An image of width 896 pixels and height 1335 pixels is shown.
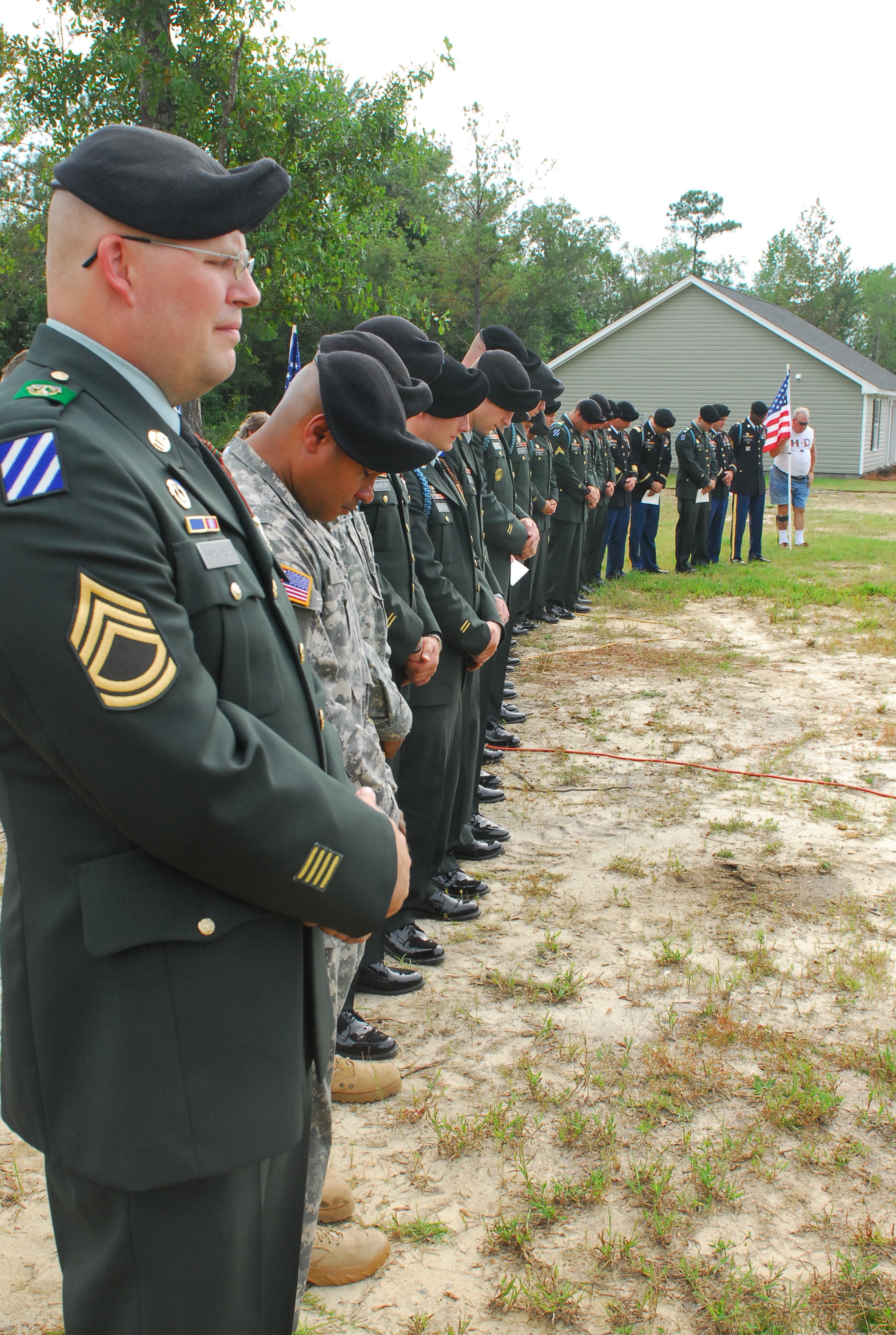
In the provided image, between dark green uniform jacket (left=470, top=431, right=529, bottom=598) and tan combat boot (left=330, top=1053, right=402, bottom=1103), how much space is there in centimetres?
320

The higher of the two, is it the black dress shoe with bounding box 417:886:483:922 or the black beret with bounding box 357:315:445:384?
the black beret with bounding box 357:315:445:384

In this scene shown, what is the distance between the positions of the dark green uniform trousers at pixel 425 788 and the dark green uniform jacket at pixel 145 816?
2427 millimetres

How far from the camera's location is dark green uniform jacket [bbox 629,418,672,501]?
42.3 ft

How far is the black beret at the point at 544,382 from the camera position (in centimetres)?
789

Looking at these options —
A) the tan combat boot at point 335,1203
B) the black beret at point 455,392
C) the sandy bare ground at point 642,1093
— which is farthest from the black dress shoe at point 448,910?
the black beret at point 455,392

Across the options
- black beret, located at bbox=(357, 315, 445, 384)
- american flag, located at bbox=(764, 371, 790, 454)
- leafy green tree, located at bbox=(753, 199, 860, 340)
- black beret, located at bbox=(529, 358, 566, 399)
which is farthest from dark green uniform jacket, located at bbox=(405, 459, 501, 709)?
leafy green tree, located at bbox=(753, 199, 860, 340)

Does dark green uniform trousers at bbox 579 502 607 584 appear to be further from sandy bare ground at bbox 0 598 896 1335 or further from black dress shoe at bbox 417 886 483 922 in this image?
black dress shoe at bbox 417 886 483 922

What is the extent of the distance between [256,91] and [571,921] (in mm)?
10221

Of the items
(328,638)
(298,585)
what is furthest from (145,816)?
(328,638)

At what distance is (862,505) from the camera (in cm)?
2288

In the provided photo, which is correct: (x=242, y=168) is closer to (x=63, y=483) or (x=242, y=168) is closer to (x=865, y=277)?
(x=63, y=483)

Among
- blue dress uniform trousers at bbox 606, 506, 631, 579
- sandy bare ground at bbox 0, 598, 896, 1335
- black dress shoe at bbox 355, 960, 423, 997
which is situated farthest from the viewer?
blue dress uniform trousers at bbox 606, 506, 631, 579

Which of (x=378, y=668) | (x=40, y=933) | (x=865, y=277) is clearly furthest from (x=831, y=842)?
(x=865, y=277)

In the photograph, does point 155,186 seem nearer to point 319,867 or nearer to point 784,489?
point 319,867
